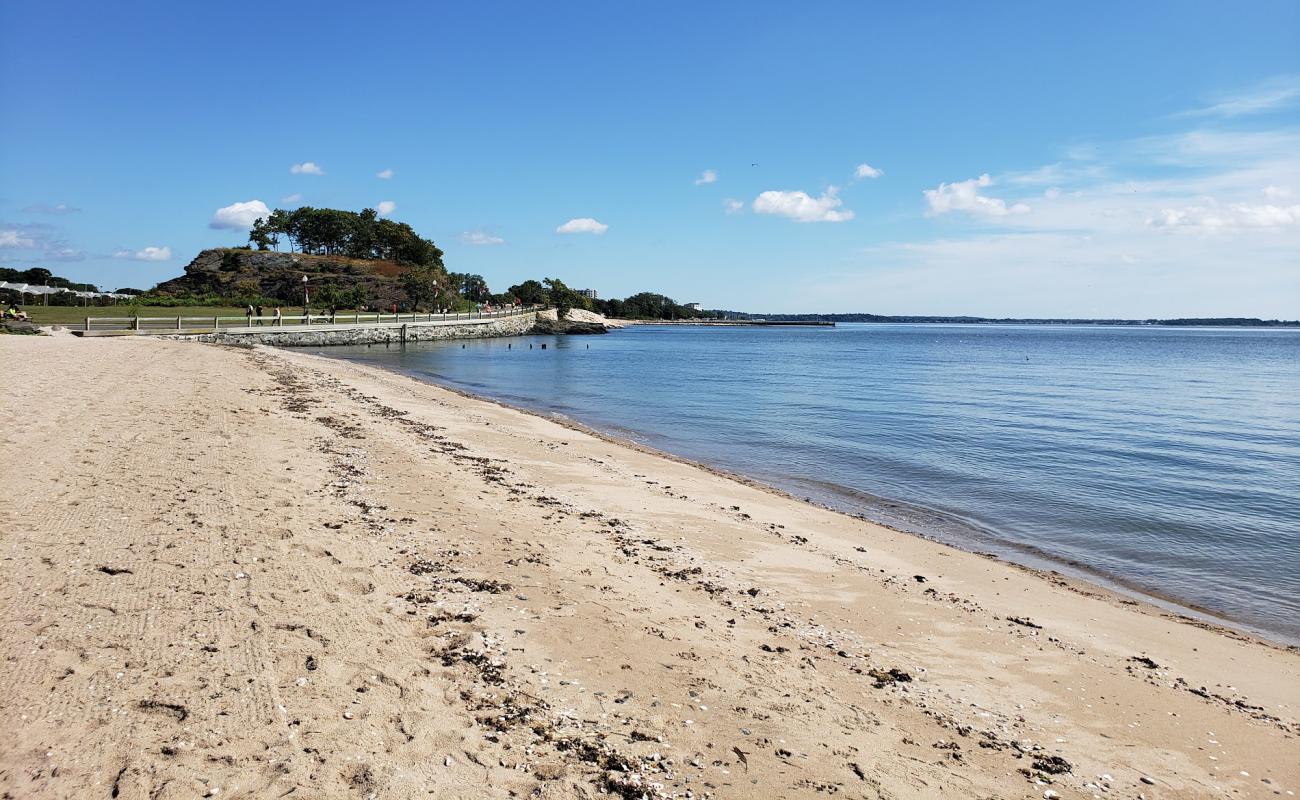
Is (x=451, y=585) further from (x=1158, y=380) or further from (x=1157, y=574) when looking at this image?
(x=1158, y=380)

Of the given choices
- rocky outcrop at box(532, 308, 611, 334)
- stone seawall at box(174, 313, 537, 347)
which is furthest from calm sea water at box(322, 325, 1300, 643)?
rocky outcrop at box(532, 308, 611, 334)

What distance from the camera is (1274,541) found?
39.5 feet

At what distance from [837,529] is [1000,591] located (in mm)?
2824

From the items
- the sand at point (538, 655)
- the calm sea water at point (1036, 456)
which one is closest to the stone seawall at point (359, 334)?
the calm sea water at point (1036, 456)

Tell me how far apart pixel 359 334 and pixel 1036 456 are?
59.7m

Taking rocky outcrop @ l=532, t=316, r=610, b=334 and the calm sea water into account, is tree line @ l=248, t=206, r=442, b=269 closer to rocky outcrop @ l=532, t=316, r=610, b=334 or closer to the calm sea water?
rocky outcrop @ l=532, t=316, r=610, b=334

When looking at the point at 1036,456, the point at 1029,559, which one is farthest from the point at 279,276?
the point at 1029,559

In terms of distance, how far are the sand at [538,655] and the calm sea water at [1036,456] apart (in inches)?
98.4

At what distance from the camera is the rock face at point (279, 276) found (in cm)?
10294

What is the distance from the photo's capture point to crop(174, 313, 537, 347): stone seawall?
48938 mm

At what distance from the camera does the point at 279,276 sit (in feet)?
355

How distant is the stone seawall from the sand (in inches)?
1649

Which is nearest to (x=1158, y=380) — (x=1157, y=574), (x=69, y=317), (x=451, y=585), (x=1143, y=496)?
(x=1143, y=496)

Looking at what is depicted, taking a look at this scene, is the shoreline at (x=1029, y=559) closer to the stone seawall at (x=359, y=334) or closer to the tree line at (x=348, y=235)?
the stone seawall at (x=359, y=334)
